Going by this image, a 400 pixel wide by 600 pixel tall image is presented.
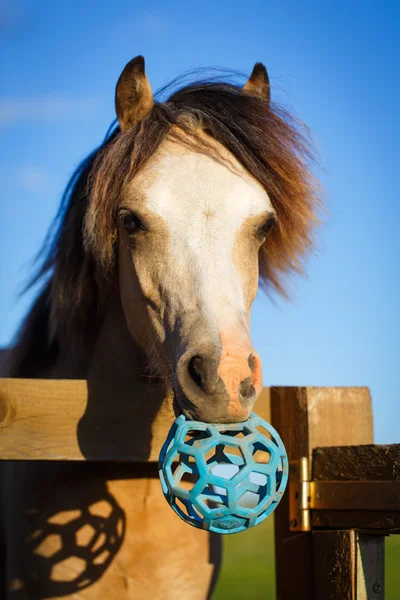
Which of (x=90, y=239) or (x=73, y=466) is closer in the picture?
(x=90, y=239)

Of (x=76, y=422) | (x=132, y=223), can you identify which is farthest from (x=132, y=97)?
(x=76, y=422)

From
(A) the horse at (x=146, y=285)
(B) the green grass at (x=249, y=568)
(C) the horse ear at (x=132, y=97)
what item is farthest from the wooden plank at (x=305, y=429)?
(B) the green grass at (x=249, y=568)

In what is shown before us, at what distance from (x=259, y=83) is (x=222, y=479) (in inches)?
74.0

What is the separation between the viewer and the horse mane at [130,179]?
239 centimetres

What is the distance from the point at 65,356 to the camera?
2834 millimetres

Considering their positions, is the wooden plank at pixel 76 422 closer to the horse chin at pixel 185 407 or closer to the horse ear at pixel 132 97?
the horse chin at pixel 185 407

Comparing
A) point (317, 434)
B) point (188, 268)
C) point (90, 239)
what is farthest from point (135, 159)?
point (317, 434)

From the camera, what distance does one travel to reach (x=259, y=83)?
2828 mm

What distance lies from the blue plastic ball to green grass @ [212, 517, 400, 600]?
531 centimetres

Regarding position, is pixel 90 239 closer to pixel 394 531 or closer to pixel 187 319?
pixel 187 319

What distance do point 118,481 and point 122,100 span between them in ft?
4.88

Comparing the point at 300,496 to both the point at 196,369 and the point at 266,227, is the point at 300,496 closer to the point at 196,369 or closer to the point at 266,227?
the point at 196,369

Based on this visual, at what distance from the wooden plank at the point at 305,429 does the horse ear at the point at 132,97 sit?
1199 mm

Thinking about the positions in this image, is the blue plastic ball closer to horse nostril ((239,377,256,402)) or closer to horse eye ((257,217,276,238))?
horse nostril ((239,377,256,402))
